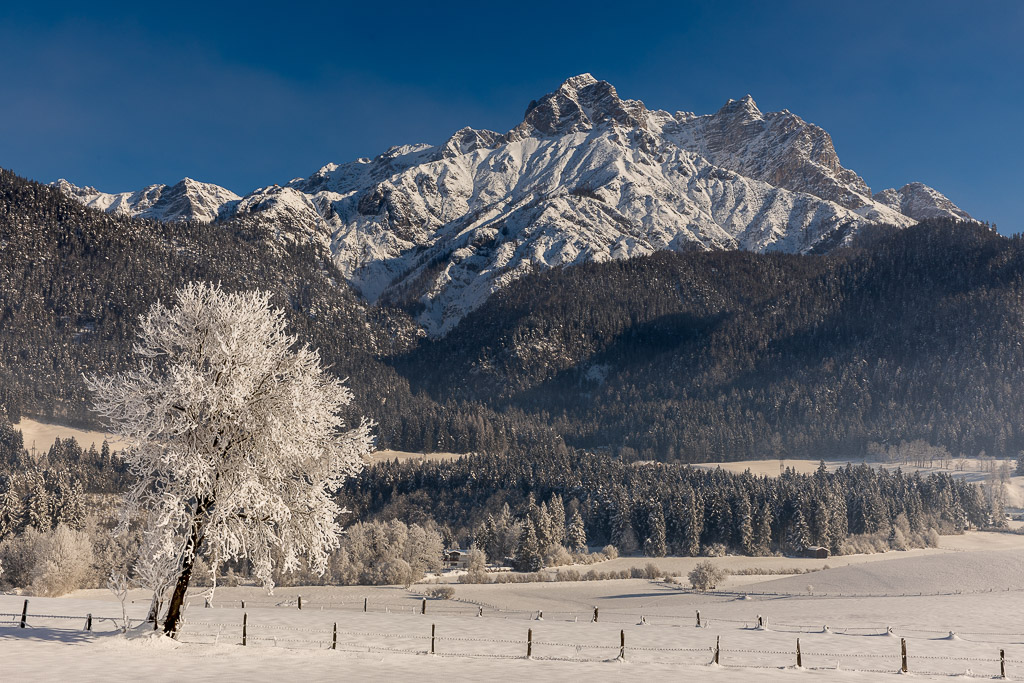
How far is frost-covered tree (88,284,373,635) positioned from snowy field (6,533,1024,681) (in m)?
3.43

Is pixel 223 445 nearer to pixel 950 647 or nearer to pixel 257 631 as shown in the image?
pixel 257 631

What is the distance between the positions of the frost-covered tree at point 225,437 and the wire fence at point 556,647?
14.6 feet

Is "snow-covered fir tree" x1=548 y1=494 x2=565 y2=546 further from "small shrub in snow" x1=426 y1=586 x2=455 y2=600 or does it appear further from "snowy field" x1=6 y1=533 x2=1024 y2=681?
"snowy field" x1=6 y1=533 x2=1024 y2=681

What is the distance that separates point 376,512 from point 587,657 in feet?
419

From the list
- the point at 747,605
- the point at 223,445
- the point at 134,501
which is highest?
the point at 223,445

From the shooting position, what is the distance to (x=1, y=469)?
161000 millimetres

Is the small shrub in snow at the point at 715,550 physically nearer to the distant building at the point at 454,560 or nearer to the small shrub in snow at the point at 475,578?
the distant building at the point at 454,560

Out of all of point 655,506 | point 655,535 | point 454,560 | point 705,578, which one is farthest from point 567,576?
point 655,506

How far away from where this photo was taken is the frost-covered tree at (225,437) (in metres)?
27.1

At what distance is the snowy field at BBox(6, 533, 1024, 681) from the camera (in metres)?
26.0

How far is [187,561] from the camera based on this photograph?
27.8 m

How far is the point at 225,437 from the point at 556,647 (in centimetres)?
1791

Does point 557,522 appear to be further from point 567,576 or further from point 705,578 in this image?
point 705,578

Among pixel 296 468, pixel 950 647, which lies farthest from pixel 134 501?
pixel 950 647
